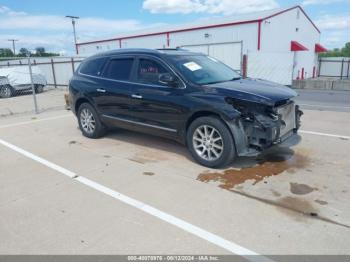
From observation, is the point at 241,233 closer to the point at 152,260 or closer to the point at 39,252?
the point at 152,260

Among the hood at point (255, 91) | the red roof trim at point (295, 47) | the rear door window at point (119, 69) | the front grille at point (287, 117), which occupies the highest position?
the red roof trim at point (295, 47)

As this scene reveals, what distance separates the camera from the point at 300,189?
3936 mm

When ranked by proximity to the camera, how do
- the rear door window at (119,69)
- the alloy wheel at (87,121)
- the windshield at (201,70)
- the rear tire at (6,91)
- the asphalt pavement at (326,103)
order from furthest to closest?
the rear tire at (6,91)
the asphalt pavement at (326,103)
the alloy wheel at (87,121)
the rear door window at (119,69)
the windshield at (201,70)

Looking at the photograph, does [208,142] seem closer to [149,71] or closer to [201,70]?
[201,70]

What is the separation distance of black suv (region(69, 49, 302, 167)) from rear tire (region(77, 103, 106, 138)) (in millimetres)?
41

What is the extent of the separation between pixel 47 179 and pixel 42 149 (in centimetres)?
173

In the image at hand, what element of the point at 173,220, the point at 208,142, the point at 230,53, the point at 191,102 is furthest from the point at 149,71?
the point at 230,53

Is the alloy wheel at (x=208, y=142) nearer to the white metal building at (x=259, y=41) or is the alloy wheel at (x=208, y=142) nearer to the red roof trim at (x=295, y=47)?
the white metal building at (x=259, y=41)

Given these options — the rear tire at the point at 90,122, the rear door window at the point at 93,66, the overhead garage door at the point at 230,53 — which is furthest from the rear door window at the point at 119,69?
the overhead garage door at the point at 230,53

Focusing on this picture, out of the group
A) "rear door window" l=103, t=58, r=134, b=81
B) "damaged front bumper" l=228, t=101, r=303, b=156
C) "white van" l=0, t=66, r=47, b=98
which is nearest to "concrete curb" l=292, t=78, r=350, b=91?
"damaged front bumper" l=228, t=101, r=303, b=156

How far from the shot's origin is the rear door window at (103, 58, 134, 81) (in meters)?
5.71

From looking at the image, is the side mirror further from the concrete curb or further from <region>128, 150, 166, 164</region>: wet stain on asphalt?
the concrete curb

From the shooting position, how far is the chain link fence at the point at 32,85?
11.9 m

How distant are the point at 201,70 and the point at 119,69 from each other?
167 centimetres
